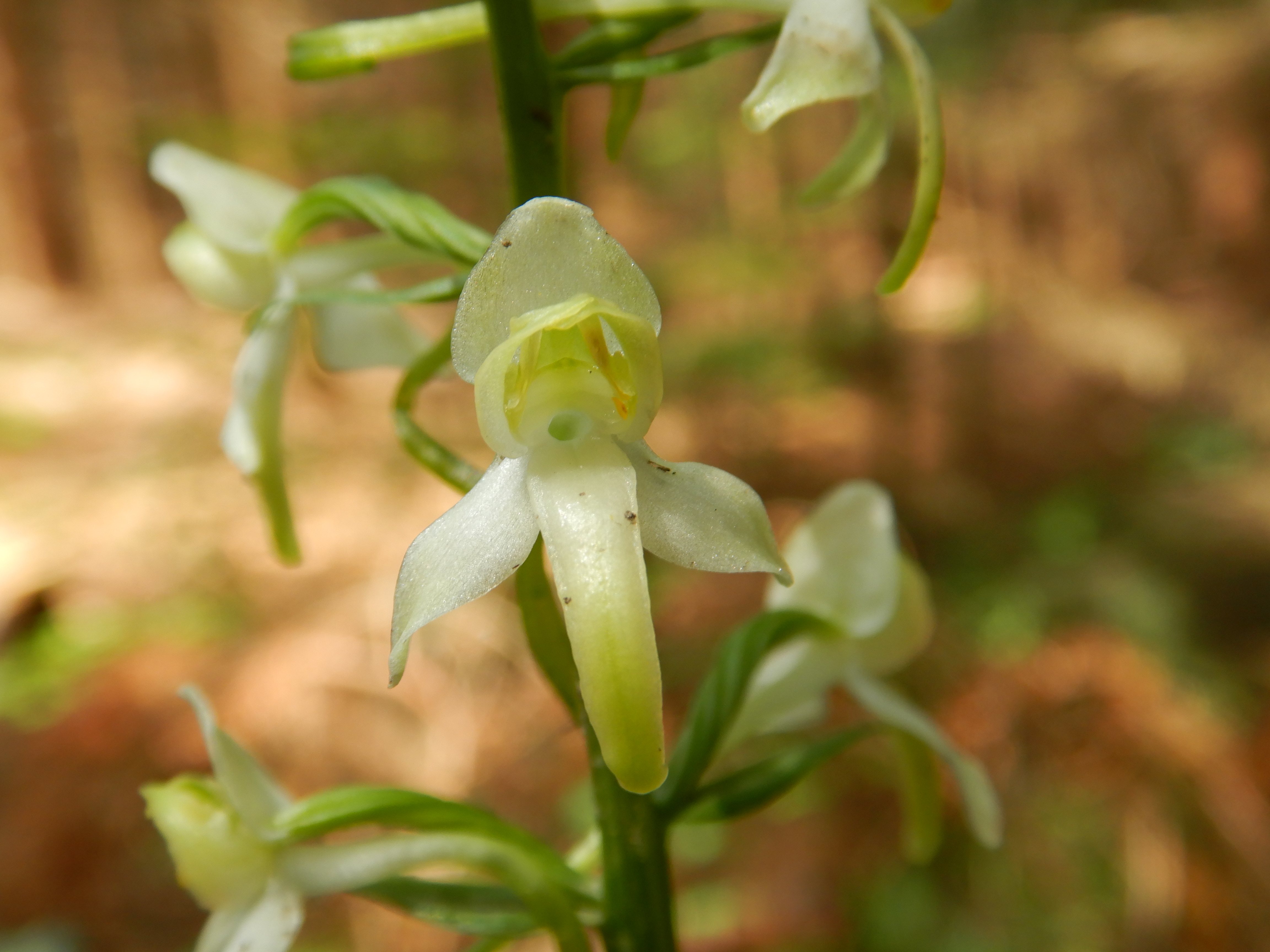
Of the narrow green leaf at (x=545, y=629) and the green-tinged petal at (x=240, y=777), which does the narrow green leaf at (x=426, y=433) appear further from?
the green-tinged petal at (x=240, y=777)

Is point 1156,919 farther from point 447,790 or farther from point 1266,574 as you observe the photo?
point 447,790

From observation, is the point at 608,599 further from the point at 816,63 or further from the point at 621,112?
the point at 621,112

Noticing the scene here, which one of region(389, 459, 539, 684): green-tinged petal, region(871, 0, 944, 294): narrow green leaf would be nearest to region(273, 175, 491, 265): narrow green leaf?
region(389, 459, 539, 684): green-tinged petal

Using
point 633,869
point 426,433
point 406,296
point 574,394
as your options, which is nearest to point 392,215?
point 406,296

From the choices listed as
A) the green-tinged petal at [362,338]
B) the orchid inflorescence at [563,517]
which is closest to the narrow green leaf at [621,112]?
the orchid inflorescence at [563,517]

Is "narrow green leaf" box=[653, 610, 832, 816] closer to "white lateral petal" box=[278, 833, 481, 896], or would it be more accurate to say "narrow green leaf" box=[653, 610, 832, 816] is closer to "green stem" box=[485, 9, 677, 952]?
"green stem" box=[485, 9, 677, 952]

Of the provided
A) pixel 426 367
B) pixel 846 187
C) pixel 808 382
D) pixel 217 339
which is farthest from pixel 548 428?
pixel 217 339
